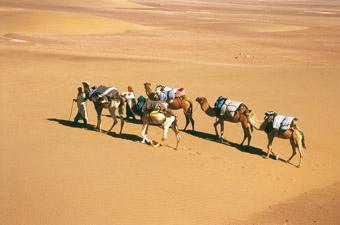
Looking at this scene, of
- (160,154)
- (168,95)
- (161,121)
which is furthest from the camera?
(168,95)

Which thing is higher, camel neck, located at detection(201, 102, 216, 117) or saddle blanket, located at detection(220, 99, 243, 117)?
saddle blanket, located at detection(220, 99, 243, 117)

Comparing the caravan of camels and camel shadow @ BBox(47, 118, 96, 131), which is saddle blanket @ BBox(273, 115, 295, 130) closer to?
the caravan of camels

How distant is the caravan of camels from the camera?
1396cm

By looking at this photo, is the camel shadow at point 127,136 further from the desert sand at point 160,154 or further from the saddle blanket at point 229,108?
the saddle blanket at point 229,108

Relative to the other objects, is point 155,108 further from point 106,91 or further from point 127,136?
point 106,91

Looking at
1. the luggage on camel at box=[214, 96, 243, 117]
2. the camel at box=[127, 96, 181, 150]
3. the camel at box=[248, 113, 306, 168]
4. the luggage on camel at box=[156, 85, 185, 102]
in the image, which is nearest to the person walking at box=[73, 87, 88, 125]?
the camel at box=[127, 96, 181, 150]

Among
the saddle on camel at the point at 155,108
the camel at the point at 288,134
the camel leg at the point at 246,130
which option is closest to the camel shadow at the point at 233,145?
the camel leg at the point at 246,130

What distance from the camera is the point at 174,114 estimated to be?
1441 centimetres

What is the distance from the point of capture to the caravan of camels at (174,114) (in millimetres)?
13962

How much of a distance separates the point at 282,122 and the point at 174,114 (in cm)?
283

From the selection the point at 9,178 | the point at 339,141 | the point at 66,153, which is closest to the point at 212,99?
the point at 339,141

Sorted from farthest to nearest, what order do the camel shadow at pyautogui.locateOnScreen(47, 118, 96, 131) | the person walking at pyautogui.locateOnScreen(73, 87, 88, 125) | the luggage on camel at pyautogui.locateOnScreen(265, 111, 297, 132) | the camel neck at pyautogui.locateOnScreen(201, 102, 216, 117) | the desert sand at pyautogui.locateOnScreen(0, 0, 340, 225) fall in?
the camel neck at pyautogui.locateOnScreen(201, 102, 216, 117)
the camel shadow at pyautogui.locateOnScreen(47, 118, 96, 131)
the person walking at pyautogui.locateOnScreen(73, 87, 88, 125)
the luggage on camel at pyautogui.locateOnScreen(265, 111, 297, 132)
the desert sand at pyautogui.locateOnScreen(0, 0, 340, 225)

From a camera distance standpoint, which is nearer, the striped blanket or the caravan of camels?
the caravan of camels

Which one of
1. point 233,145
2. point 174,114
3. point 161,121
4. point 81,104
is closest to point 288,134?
point 233,145
